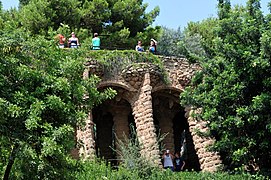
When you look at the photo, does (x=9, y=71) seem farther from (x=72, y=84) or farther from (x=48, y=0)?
(x=48, y=0)

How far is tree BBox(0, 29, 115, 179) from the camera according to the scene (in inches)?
334

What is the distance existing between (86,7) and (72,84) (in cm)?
1564

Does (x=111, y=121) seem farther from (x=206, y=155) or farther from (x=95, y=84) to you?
(x=95, y=84)

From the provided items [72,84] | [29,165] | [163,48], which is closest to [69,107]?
[72,84]

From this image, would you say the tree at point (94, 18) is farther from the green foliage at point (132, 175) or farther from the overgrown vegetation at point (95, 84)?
the green foliage at point (132, 175)

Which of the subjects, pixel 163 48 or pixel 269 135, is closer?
pixel 269 135

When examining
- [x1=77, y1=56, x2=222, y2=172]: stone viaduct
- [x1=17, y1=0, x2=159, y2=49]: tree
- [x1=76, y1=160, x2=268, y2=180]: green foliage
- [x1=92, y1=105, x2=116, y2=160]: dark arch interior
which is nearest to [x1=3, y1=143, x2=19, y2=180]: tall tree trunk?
[x1=76, y1=160, x2=268, y2=180]: green foliage

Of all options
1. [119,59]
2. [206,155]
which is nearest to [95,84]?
[119,59]

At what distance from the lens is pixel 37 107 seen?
8562mm

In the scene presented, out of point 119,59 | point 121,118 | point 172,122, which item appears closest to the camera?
point 119,59

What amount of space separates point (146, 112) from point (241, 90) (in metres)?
4.13

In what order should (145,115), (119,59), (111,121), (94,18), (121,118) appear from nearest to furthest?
(145,115)
(119,59)
(121,118)
(111,121)
(94,18)

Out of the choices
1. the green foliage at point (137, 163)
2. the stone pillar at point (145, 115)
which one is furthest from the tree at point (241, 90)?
the green foliage at point (137, 163)

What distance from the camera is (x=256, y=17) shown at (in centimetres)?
1475
